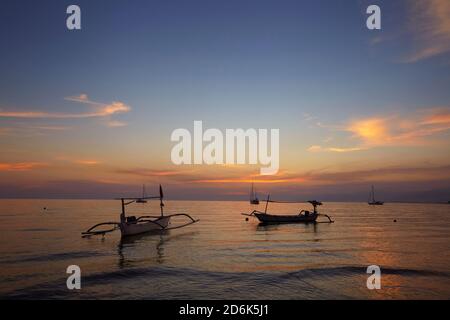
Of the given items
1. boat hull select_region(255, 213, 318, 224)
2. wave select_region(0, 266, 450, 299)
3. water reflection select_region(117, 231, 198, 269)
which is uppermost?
wave select_region(0, 266, 450, 299)

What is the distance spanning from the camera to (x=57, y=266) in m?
25.9

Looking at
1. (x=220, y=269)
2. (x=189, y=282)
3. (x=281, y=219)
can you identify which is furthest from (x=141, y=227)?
(x=281, y=219)

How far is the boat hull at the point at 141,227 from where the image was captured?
42.1 meters

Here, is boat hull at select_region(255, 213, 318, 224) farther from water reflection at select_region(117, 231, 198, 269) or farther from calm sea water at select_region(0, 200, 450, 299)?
calm sea water at select_region(0, 200, 450, 299)

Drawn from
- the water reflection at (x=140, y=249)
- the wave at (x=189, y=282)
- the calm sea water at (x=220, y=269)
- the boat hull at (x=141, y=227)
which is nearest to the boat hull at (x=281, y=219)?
the boat hull at (x=141, y=227)

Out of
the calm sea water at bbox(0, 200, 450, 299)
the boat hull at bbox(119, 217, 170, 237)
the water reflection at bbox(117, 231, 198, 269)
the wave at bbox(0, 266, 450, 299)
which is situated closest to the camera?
the wave at bbox(0, 266, 450, 299)

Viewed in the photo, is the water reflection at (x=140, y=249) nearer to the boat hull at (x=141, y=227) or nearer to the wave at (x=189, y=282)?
the boat hull at (x=141, y=227)

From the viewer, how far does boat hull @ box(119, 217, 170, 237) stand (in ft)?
138

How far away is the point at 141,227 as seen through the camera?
4528 centimetres

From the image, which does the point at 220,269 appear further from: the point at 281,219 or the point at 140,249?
the point at 281,219

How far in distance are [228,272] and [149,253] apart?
11665 millimetres

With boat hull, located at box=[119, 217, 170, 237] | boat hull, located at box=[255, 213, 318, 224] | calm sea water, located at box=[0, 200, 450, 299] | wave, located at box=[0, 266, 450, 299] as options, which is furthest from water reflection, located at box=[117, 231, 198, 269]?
boat hull, located at box=[255, 213, 318, 224]
